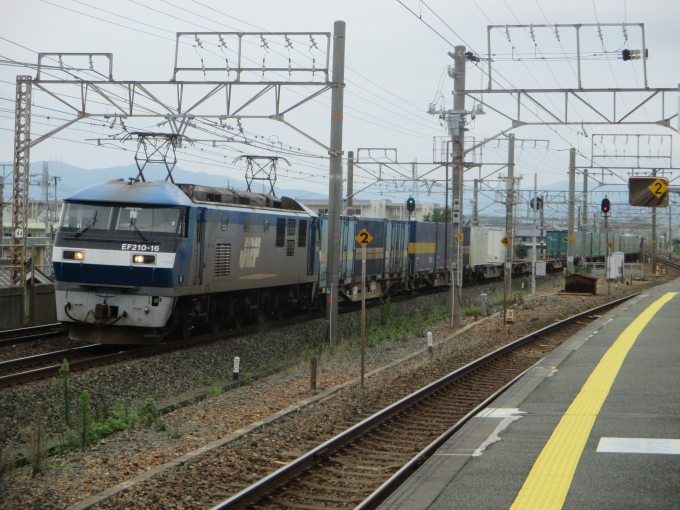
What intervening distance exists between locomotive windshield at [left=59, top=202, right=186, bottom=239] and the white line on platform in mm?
9462

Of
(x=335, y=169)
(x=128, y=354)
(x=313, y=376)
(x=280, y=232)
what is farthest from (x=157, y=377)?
(x=280, y=232)

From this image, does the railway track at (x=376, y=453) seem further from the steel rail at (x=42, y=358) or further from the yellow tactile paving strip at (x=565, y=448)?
the steel rail at (x=42, y=358)

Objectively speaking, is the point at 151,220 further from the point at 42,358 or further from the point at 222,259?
the point at 42,358

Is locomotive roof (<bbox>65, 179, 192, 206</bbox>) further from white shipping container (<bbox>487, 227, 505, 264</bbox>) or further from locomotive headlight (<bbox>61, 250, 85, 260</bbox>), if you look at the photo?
white shipping container (<bbox>487, 227, 505, 264</bbox>)

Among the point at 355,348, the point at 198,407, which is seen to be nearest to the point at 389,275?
the point at 355,348

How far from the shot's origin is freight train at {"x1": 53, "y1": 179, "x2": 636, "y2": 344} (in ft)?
49.8

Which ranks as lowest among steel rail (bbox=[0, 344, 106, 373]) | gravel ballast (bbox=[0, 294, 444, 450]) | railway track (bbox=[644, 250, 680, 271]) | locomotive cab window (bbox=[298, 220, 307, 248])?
gravel ballast (bbox=[0, 294, 444, 450])

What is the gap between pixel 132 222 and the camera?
50.4 ft

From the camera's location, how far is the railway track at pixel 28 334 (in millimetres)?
16281

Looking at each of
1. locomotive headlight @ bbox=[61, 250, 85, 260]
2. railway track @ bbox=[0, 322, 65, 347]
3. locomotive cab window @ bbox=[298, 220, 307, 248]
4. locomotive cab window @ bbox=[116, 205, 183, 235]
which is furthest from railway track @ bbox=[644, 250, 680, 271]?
locomotive headlight @ bbox=[61, 250, 85, 260]

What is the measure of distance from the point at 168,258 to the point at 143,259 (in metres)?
0.48

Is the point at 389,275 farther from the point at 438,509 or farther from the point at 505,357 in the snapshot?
the point at 438,509

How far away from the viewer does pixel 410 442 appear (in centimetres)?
934

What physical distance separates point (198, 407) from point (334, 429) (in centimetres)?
275
